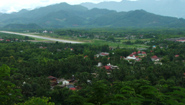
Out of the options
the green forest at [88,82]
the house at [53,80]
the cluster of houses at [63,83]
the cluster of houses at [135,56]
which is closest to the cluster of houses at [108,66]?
the green forest at [88,82]

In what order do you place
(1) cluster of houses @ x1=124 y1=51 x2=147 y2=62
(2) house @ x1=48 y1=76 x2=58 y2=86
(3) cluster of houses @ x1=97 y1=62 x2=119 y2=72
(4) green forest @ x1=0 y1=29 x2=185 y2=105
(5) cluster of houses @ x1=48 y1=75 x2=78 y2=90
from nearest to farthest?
(4) green forest @ x1=0 y1=29 x2=185 y2=105 → (5) cluster of houses @ x1=48 y1=75 x2=78 y2=90 → (2) house @ x1=48 y1=76 x2=58 y2=86 → (3) cluster of houses @ x1=97 y1=62 x2=119 y2=72 → (1) cluster of houses @ x1=124 y1=51 x2=147 y2=62

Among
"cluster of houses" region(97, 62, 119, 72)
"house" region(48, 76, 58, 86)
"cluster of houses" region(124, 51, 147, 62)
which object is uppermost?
"cluster of houses" region(124, 51, 147, 62)

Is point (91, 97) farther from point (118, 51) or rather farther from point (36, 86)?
point (118, 51)

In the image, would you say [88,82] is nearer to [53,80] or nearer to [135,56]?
[53,80]

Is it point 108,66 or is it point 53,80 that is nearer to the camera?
point 53,80

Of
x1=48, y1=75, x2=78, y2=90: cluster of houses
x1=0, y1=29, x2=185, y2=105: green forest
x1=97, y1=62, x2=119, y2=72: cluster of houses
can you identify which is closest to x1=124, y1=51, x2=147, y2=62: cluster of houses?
x1=0, y1=29, x2=185, y2=105: green forest

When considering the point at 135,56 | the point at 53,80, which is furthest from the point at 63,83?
the point at 135,56

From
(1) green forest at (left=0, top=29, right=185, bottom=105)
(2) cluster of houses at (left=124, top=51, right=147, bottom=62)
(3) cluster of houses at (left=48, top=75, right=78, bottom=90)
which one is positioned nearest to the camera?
(1) green forest at (left=0, top=29, right=185, bottom=105)

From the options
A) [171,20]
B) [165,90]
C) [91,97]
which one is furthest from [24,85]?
[171,20]

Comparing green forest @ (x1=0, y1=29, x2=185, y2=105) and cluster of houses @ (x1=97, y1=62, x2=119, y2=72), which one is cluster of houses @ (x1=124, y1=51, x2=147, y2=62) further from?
cluster of houses @ (x1=97, y1=62, x2=119, y2=72)

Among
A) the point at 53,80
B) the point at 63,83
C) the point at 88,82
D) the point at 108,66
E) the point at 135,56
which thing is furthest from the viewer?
the point at 135,56

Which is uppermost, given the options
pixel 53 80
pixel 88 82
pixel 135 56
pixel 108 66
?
pixel 135 56
